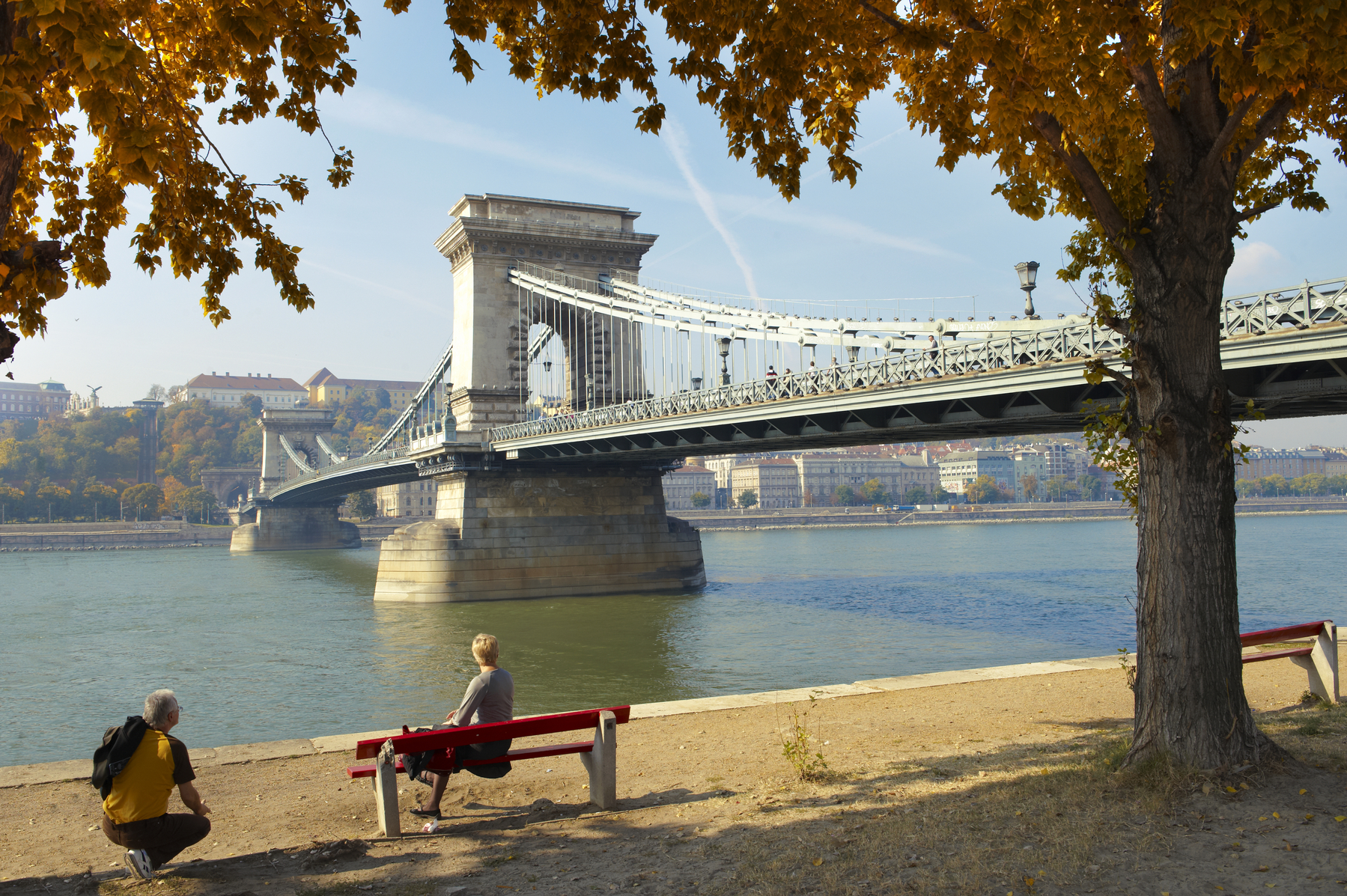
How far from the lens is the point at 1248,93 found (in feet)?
16.7

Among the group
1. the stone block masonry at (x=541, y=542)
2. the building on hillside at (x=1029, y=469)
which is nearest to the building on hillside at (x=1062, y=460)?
the building on hillside at (x=1029, y=469)

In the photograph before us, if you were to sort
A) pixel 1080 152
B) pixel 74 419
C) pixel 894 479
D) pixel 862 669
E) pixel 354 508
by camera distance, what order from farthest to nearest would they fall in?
pixel 894 479 → pixel 74 419 → pixel 354 508 → pixel 862 669 → pixel 1080 152


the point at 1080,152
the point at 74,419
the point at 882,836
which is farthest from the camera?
the point at 74,419

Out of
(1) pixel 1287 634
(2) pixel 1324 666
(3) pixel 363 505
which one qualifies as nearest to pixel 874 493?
(3) pixel 363 505

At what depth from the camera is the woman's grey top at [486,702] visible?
20.3 ft

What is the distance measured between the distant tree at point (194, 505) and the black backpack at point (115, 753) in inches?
4406

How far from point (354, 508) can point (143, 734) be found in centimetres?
10484

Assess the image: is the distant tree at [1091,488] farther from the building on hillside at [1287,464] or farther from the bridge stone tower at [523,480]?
the bridge stone tower at [523,480]

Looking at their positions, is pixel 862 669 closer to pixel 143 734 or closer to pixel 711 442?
pixel 711 442

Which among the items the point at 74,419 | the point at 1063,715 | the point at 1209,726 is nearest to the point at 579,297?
the point at 1063,715

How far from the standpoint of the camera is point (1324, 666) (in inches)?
313

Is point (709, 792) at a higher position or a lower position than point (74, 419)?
lower

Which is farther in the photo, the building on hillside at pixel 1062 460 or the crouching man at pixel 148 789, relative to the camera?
the building on hillside at pixel 1062 460

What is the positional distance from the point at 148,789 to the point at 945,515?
129 metres
